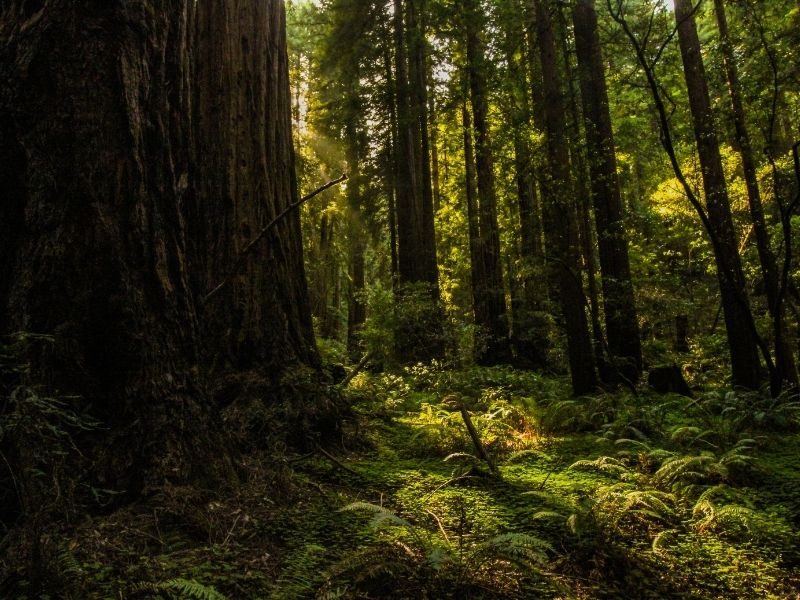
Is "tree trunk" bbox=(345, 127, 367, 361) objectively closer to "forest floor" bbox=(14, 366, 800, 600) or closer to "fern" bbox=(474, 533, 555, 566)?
"forest floor" bbox=(14, 366, 800, 600)

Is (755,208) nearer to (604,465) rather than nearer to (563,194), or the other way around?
(563,194)

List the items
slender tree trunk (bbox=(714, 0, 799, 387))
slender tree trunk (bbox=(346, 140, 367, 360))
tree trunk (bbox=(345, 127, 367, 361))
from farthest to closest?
slender tree trunk (bbox=(346, 140, 367, 360)), tree trunk (bbox=(345, 127, 367, 361)), slender tree trunk (bbox=(714, 0, 799, 387))

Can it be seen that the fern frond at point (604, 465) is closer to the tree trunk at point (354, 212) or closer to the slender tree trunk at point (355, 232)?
the tree trunk at point (354, 212)

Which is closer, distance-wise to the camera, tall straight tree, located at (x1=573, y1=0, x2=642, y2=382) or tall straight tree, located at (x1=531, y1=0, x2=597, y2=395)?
tall straight tree, located at (x1=531, y1=0, x2=597, y2=395)

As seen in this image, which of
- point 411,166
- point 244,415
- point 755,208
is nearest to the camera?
point 244,415

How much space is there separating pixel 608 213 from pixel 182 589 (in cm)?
982

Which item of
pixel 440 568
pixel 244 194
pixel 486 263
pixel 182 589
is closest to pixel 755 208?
pixel 486 263

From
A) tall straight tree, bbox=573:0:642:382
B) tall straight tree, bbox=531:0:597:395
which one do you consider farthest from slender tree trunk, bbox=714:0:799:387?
tall straight tree, bbox=531:0:597:395

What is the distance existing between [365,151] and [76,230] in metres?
15.6

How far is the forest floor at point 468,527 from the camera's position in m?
2.41

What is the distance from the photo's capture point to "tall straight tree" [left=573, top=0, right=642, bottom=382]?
9727 mm

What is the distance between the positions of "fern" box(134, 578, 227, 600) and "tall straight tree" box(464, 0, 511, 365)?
11385mm

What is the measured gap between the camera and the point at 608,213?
33.0 ft

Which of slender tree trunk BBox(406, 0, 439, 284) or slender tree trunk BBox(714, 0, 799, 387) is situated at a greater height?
slender tree trunk BBox(406, 0, 439, 284)
